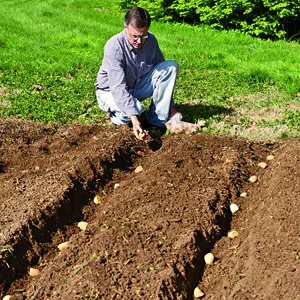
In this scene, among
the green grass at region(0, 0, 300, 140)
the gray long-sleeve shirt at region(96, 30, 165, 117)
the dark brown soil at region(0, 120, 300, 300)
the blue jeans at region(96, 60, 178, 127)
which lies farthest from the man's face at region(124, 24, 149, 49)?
the green grass at region(0, 0, 300, 140)

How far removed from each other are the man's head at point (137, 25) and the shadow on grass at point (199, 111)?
117 cm

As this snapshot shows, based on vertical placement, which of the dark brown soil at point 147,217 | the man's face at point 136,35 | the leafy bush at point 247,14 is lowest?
the leafy bush at point 247,14

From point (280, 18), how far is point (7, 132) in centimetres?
697

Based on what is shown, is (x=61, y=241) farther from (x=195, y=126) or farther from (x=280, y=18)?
(x=280, y=18)

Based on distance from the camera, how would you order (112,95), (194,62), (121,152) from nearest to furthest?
(121,152) < (112,95) < (194,62)

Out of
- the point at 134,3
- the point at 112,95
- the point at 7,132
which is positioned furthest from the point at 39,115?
the point at 134,3

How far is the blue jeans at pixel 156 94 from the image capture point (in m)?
5.44

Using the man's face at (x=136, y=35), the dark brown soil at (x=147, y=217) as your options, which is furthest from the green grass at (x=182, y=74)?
the man's face at (x=136, y=35)

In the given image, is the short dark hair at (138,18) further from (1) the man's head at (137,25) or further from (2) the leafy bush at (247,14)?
(2) the leafy bush at (247,14)

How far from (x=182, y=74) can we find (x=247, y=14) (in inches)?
148

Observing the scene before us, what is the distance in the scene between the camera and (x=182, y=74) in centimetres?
762

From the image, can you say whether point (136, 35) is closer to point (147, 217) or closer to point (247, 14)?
point (147, 217)

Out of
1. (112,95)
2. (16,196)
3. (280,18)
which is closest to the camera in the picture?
(16,196)

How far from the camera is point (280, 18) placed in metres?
10.5
